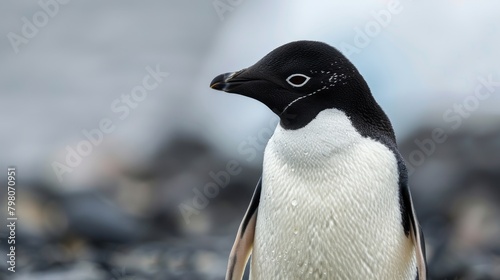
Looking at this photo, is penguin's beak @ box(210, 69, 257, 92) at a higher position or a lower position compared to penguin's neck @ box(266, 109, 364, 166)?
higher

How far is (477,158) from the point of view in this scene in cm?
351

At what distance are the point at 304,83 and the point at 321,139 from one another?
101 mm

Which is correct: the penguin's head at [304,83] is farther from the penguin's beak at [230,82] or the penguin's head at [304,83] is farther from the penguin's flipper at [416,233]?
the penguin's flipper at [416,233]

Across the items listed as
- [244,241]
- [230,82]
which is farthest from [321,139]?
[244,241]

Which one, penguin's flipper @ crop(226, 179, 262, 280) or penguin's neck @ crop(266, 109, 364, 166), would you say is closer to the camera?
penguin's neck @ crop(266, 109, 364, 166)

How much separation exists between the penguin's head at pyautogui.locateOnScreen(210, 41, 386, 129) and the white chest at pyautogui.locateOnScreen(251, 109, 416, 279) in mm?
26

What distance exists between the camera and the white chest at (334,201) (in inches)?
50.1

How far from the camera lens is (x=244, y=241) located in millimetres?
1425

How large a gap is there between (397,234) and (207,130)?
251 centimetres

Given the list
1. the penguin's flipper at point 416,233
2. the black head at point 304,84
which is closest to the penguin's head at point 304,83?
the black head at point 304,84

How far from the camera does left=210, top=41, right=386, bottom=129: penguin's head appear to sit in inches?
49.2

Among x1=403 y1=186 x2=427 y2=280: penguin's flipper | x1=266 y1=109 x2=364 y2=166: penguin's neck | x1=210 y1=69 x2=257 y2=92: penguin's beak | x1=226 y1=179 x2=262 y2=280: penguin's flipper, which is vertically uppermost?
x1=210 y1=69 x2=257 y2=92: penguin's beak

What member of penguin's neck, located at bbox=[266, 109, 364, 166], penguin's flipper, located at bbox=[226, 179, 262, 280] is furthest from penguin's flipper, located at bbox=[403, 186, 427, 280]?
penguin's flipper, located at bbox=[226, 179, 262, 280]

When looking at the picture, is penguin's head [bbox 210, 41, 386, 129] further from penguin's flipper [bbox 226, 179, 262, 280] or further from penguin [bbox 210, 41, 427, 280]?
penguin's flipper [bbox 226, 179, 262, 280]
